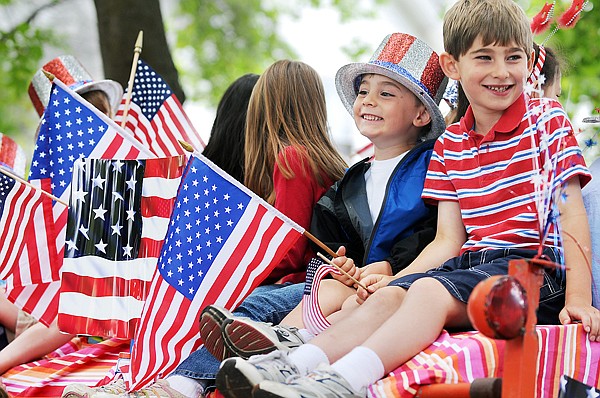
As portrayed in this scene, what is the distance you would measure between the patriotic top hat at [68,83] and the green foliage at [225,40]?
26.7ft

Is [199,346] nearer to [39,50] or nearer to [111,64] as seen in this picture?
[111,64]

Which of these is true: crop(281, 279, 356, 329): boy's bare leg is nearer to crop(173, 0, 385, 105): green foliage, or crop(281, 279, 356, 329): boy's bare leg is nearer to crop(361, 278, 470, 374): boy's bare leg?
crop(361, 278, 470, 374): boy's bare leg

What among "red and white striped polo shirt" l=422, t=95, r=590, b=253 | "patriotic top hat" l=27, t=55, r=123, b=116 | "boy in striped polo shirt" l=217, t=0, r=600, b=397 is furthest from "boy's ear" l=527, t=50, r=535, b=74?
"patriotic top hat" l=27, t=55, r=123, b=116

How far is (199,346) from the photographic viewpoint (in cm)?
432

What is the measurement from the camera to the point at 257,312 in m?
4.55

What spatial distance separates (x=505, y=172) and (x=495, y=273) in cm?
51

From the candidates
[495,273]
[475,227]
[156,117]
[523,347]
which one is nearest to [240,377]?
[523,347]

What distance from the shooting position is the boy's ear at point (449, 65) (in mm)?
4316

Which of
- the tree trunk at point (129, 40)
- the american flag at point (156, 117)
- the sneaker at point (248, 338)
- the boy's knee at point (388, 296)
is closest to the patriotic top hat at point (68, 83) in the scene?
the american flag at point (156, 117)

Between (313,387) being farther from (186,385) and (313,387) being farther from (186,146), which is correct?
(186,146)

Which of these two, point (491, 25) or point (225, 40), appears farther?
point (225, 40)

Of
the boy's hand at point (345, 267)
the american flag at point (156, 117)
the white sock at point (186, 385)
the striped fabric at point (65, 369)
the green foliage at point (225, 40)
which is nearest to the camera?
the boy's hand at point (345, 267)

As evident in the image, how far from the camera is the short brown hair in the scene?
4.07 metres

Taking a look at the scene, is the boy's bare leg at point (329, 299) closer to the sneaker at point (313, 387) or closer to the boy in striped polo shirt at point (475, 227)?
the boy in striped polo shirt at point (475, 227)
